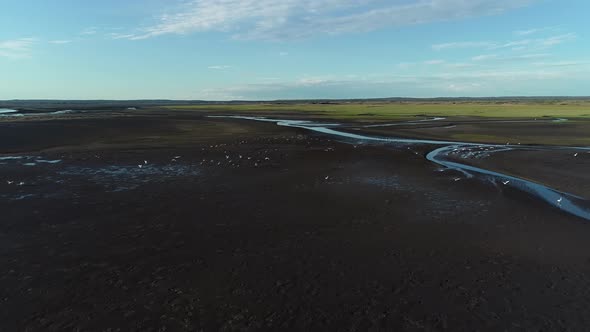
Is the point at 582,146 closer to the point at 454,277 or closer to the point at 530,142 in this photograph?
the point at 530,142

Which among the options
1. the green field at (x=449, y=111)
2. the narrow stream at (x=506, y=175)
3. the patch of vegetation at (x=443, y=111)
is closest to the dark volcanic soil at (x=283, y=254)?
the narrow stream at (x=506, y=175)

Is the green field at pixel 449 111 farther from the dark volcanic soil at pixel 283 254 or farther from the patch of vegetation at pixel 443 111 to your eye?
the dark volcanic soil at pixel 283 254

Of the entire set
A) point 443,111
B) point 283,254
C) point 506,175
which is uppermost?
point 443,111

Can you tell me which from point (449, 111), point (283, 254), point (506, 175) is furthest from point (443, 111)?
point (283, 254)

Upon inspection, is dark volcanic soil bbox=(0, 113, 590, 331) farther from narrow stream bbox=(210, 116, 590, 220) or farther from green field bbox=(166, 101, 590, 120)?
green field bbox=(166, 101, 590, 120)

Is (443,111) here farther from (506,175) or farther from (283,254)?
(283,254)

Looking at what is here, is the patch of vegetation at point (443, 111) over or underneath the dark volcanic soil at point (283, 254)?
over

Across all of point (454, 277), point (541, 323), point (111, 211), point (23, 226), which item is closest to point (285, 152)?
point (111, 211)

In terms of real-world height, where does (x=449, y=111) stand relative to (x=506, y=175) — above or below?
above

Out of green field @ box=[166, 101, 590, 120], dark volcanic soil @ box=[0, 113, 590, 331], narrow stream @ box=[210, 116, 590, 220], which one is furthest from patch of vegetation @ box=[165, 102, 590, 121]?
dark volcanic soil @ box=[0, 113, 590, 331]
